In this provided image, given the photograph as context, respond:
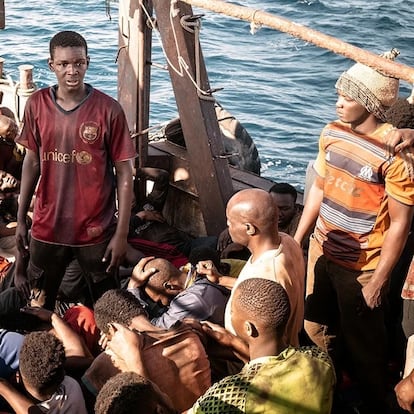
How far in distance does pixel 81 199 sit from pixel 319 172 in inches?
50.8

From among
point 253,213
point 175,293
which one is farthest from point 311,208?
point 175,293

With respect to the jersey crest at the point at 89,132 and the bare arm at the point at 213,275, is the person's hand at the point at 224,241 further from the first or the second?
the jersey crest at the point at 89,132

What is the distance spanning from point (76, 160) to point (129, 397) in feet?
5.52

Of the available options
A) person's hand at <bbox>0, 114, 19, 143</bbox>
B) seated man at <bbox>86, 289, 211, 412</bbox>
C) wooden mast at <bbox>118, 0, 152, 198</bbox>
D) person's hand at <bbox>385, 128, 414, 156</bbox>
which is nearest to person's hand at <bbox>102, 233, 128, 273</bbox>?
→ seated man at <bbox>86, 289, 211, 412</bbox>

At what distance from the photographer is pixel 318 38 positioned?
3879 millimetres

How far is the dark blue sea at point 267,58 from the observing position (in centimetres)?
1415

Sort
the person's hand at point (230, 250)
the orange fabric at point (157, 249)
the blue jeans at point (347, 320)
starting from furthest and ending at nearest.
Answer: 1. the orange fabric at point (157, 249)
2. the person's hand at point (230, 250)
3. the blue jeans at point (347, 320)

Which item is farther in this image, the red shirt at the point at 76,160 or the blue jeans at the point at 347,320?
the red shirt at the point at 76,160

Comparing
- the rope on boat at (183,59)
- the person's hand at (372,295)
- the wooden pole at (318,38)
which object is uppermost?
the wooden pole at (318,38)

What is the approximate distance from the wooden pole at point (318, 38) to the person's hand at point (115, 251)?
139 centimetres

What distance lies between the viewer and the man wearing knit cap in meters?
3.78

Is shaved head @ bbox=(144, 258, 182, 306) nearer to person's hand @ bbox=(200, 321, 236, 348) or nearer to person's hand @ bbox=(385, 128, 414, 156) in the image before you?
person's hand @ bbox=(200, 321, 236, 348)

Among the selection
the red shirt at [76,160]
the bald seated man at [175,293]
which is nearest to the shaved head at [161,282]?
the bald seated man at [175,293]

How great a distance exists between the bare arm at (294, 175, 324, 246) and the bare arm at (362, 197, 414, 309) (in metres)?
0.55
